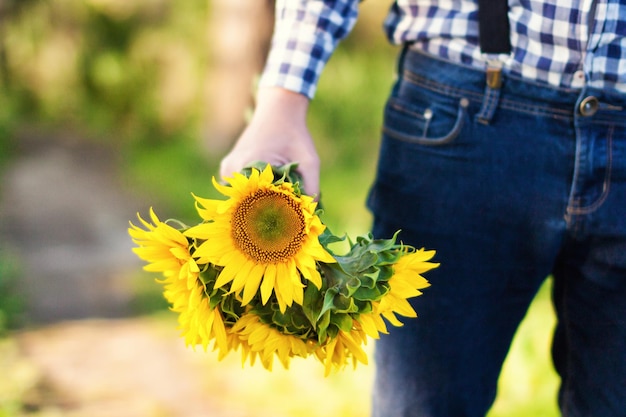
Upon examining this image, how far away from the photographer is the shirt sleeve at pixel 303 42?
144 cm

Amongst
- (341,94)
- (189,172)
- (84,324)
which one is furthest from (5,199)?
(341,94)

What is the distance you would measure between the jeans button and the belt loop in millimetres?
145

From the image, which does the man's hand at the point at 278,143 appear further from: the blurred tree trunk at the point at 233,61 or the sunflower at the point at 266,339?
the blurred tree trunk at the point at 233,61

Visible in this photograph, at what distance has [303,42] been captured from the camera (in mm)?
1463

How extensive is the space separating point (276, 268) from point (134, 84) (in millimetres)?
5900

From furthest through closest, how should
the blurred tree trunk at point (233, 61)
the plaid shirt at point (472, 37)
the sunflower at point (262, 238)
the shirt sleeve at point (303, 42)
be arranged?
the blurred tree trunk at point (233, 61)
the shirt sleeve at point (303, 42)
the plaid shirt at point (472, 37)
the sunflower at point (262, 238)

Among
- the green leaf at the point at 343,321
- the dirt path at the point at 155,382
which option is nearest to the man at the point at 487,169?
the green leaf at the point at 343,321

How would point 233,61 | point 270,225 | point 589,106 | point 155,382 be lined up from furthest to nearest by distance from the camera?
1. point 233,61
2. point 155,382
3. point 589,106
4. point 270,225

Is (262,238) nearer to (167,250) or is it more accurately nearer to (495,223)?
(167,250)

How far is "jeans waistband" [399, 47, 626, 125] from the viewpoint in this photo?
1.33 metres

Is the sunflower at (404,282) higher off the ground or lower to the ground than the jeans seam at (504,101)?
lower

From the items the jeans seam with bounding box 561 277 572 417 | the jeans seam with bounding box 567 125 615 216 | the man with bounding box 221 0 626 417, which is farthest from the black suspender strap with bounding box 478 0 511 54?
the jeans seam with bounding box 561 277 572 417

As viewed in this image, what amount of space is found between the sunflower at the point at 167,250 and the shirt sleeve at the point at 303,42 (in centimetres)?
43

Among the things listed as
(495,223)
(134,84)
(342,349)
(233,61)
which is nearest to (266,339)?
(342,349)
